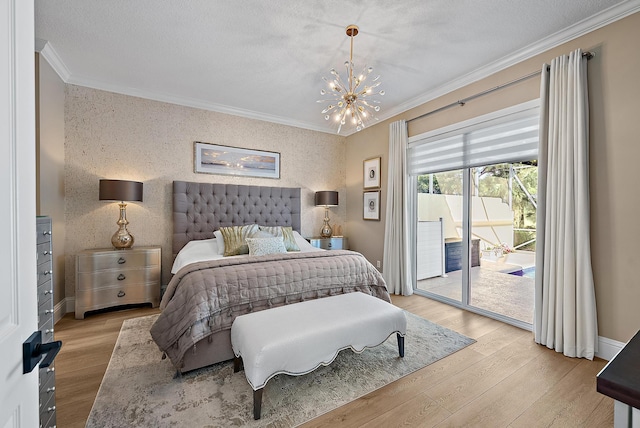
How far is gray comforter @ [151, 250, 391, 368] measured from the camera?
205 cm

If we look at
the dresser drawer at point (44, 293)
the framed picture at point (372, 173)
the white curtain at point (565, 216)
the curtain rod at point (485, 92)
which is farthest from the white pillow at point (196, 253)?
the white curtain at point (565, 216)

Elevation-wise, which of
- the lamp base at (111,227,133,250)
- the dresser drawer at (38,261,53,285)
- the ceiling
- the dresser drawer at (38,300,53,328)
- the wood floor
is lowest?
the wood floor

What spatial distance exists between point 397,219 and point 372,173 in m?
1.06

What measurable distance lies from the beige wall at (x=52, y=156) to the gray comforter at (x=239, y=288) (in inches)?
70.0

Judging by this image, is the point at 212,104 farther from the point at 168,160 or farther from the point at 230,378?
the point at 230,378

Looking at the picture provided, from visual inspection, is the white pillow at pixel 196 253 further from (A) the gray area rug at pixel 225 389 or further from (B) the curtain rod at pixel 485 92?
(B) the curtain rod at pixel 485 92

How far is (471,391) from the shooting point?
1928mm

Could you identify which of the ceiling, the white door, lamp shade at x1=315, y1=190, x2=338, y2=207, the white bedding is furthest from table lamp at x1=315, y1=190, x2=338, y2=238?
the white door

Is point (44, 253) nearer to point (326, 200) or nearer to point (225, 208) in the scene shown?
point (225, 208)

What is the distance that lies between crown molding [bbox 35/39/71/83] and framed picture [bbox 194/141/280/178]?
1545 mm

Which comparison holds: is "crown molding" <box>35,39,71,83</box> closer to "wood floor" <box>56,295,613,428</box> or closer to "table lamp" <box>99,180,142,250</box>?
"table lamp" <box>99,180,142,250</box>

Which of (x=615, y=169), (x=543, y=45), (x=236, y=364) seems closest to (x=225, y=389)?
(x=236, y=364)

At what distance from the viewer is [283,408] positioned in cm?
176

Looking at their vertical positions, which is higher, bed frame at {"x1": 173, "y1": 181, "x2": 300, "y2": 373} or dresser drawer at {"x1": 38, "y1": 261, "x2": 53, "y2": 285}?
bed frame at {"x1": 173, "y1": 181, "x2": 300, "y2": 373}
